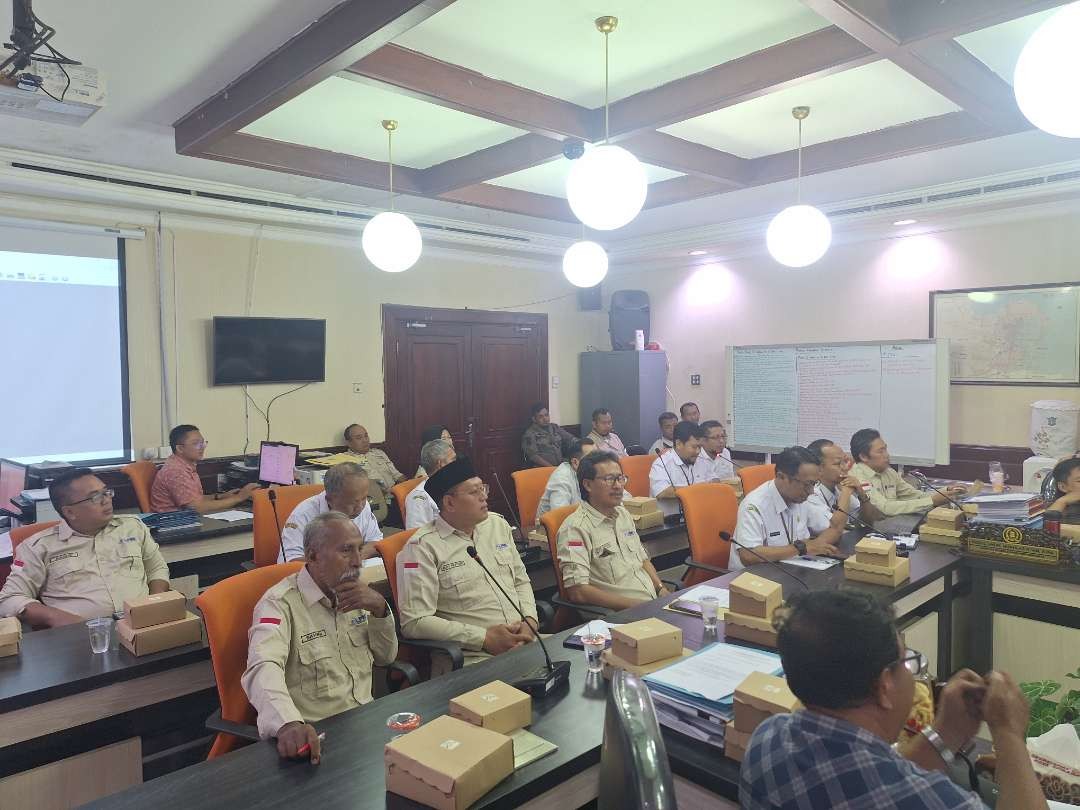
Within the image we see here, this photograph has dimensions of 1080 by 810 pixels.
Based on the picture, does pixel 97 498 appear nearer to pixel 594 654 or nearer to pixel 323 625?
pixel 323 625

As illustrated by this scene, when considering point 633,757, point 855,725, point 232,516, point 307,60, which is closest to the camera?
point 633,757

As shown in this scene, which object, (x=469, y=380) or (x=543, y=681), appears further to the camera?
(x=469, y=380)

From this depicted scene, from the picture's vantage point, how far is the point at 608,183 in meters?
2.43

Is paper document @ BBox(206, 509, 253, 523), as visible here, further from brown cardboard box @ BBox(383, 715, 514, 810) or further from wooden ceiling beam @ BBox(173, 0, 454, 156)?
brown cardboard box @ BBox(383, 715, 514, 810)

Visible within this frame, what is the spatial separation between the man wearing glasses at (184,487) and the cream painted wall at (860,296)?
4.33m

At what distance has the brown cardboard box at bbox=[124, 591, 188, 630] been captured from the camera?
6.84ft

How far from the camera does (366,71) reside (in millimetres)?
2723

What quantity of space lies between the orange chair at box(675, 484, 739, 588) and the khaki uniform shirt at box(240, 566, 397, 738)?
157cm

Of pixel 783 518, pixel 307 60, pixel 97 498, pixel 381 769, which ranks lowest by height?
pixel 381 769

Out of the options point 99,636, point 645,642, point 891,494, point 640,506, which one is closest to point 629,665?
point 645,642

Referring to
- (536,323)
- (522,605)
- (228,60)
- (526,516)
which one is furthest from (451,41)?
(536,323)

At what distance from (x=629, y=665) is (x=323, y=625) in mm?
881

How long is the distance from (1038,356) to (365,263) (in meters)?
5.08

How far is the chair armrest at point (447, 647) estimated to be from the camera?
2250mm
